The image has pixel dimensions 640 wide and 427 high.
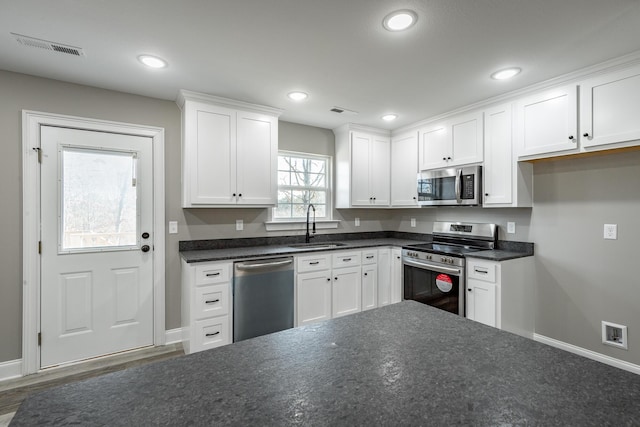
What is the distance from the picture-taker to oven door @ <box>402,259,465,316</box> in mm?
2945

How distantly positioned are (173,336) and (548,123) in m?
4.03

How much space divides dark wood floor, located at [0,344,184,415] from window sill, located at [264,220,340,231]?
1567 millimetres

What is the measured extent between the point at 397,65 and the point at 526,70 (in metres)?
1.04

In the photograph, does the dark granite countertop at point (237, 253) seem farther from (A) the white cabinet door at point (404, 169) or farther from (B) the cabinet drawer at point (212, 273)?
(A) the white cabinet door at point (404, 169)

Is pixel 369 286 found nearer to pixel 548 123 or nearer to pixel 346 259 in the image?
pixel 346 259

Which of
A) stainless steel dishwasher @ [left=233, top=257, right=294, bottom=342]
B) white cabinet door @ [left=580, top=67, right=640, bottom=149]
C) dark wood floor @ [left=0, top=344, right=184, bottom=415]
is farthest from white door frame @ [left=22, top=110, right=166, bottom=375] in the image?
white cabinet door @ [left=580, top=67, right=640, bottom=149]

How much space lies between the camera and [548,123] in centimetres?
263

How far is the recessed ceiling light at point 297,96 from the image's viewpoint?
2920mm

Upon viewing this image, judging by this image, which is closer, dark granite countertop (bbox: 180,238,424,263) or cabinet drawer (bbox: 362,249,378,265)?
dark granite countertop (bbox: 180,238,424,263)

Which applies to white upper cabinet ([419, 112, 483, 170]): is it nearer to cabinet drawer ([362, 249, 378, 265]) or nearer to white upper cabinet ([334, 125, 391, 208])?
white upper cabinet ([334, 125, 391, 208])

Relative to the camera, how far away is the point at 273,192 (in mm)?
3365

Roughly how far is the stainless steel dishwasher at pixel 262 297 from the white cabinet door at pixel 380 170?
5.44 ft

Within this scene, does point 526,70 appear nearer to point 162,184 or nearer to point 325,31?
point 325,31

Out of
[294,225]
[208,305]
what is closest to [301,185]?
[294,225]
